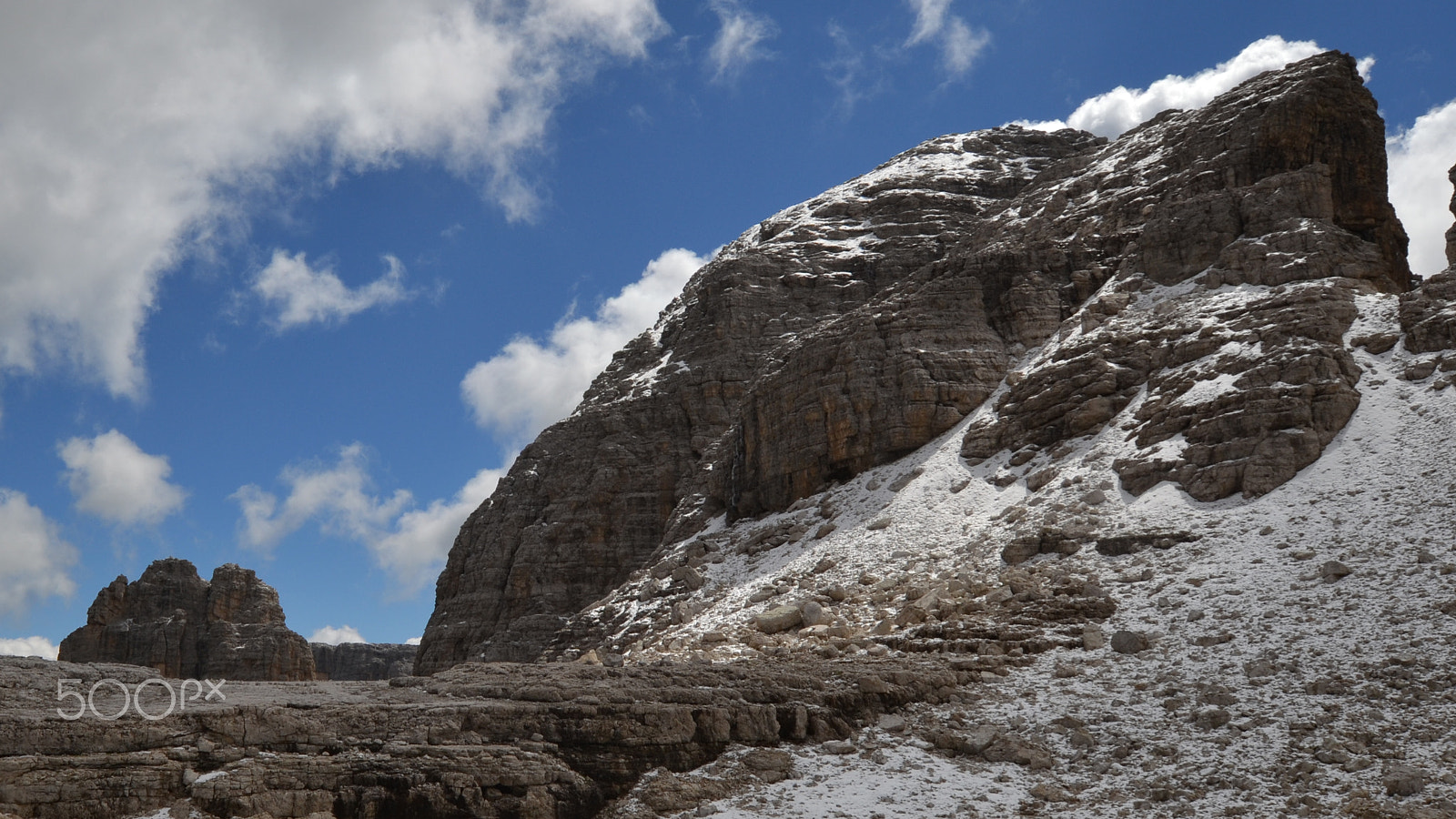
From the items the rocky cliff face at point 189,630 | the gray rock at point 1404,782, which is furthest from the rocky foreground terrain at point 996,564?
the rocky cliff face at point 189,630

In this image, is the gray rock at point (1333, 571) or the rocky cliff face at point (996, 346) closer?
the gray rock at point (1333, 571)

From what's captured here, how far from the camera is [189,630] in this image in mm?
80438

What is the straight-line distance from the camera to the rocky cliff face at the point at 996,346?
105 feet

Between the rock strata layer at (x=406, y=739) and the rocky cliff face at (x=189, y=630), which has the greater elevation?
the rocky cliff face at (x=189, y=630)

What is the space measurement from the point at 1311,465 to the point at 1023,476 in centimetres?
910

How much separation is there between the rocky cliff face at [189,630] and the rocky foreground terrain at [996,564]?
2497 cm

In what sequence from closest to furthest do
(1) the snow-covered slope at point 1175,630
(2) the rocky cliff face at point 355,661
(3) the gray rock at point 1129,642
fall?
(1) the snow-covered slope at point 1175,630, (3) the gray rock at point 1129,642, (2) the rocky cliff face at point 355,661

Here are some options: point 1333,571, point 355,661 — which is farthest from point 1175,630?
point 355,661

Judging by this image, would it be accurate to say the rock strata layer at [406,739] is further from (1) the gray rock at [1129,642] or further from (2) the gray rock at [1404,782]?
(2) the gray rock at [1404,782]

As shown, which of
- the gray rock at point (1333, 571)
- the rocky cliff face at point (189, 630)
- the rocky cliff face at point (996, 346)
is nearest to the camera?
the gray rock at point (1333, 571)

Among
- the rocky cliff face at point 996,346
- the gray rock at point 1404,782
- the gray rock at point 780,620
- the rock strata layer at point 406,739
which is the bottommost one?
the gray rock at point 1404,782

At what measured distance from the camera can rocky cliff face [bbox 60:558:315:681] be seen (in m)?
78.6

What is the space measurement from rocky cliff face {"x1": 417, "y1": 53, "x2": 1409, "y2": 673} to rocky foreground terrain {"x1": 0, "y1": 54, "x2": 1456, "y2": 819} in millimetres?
177

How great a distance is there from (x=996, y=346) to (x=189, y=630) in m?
67.9
